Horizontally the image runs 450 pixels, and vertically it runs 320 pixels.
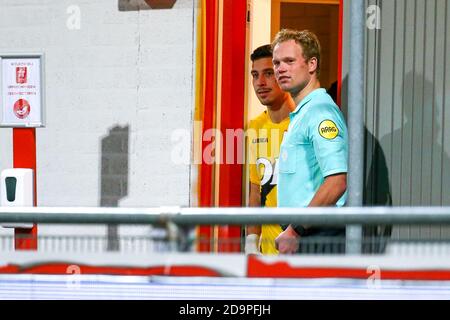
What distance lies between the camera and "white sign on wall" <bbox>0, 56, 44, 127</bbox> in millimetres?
5086

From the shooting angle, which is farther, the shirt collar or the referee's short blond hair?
the referee's short blond hair

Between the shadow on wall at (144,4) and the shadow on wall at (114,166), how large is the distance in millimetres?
851

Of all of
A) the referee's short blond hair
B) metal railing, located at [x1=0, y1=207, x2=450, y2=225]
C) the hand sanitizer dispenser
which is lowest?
the hand sanitizer dispenser

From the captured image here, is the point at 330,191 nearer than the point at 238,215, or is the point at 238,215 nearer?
the point at 238,215

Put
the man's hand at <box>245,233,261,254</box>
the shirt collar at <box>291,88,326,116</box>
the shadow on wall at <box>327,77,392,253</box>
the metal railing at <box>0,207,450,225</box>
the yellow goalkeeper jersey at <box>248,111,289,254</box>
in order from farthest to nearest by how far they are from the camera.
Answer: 1. the yellow goalkeeper jersey at <box>248,111,289,254</box>
2. the shadow on wall at <box>327,77,392,253</box>
3. the shirt collar at <box>291,88,326,116</box>
4. the man's hand at <box>245,233,261,254</box>
5. the metal railing at <box>0,207,450,225</box>

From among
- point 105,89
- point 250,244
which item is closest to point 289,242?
point 250,244

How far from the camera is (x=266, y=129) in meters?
5.75

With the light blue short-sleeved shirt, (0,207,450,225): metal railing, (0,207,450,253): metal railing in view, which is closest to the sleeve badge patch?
the light blue short-sleeved shirt

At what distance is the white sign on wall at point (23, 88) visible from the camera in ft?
16.7

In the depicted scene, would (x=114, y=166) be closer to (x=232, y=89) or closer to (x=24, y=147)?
(x=24, y=147)

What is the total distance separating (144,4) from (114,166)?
3.89ft

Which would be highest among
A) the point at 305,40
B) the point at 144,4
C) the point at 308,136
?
the point at 144,4

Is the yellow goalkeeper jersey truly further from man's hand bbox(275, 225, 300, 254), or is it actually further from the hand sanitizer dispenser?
man's hand bbox(275, 225, 300, 254)

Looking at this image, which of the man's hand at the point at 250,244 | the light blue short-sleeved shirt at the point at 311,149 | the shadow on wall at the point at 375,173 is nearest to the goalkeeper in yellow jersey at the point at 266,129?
the light blue short-sleeved shirt at the point at 311,149
